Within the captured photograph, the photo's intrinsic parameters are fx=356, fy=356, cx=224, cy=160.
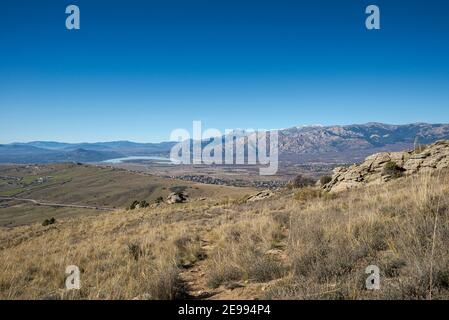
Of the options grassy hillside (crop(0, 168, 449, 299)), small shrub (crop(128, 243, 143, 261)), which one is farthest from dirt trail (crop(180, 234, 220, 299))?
small shrub (crop(128, 243, 143, 261))

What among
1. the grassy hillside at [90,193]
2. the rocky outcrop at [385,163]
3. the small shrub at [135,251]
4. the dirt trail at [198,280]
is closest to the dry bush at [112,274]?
the small shrub at [135,251]

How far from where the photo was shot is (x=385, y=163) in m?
23.9

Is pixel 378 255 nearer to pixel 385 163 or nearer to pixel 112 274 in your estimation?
pixel 112 274

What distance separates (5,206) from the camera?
467 ft

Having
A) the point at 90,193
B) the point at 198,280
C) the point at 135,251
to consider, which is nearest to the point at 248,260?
the point at 198,280

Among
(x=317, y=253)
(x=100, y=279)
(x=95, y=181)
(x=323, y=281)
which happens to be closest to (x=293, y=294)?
(x=323, y=281)

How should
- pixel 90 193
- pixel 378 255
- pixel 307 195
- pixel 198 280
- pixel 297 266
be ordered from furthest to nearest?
pixel 90 193, pixel 307 195, pixel 198 280, pixel 378 255, pixel 297 266

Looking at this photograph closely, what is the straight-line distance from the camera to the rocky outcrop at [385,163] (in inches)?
824

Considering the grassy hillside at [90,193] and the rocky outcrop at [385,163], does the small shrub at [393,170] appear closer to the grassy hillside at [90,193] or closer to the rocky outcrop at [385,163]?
the rocky outcrop at [385,163]

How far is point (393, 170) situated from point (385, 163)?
228 centimetres
